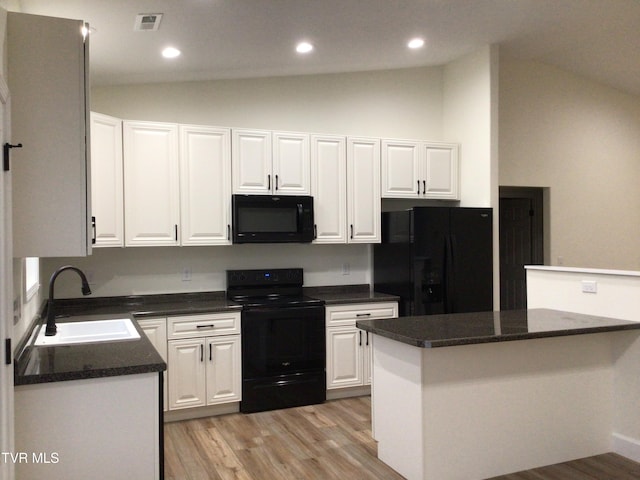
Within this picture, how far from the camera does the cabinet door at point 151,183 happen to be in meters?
4.12

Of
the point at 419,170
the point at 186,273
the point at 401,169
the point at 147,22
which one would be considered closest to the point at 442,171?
the point at 419,170

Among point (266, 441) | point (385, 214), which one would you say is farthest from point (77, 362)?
point (385, 214)

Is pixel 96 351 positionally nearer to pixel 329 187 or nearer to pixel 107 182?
pixel 107 182

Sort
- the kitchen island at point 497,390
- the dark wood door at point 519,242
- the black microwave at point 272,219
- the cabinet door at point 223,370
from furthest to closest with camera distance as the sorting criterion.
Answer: the dark wood door at point 519,242
the black microwave at point 272,219
the cabinet door at point 223,370
the kitchen island at point 497,390

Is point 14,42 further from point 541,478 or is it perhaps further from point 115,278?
point 541,478

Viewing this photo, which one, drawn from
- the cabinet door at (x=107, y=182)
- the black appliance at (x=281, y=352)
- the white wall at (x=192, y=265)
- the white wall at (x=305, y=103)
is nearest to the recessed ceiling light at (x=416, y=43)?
the white wall at (x=305, y=103)

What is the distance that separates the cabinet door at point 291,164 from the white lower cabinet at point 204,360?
1.15m

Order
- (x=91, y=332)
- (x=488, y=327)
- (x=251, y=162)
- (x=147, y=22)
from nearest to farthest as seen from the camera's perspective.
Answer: (x=488, y=327)
(x=147, y=22)
(x=91, y=332)
(x=251, y=162)

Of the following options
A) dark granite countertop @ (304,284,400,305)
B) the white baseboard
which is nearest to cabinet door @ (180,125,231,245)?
dark granite countertop @ (304,284,400,305)

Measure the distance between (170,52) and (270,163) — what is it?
118 centimetres

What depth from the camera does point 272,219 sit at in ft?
14.8

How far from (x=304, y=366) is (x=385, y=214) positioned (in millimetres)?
Result: 1574

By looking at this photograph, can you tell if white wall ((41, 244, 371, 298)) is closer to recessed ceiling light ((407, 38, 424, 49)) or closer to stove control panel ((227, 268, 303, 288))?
stove control panel ((227, 268, 303, 288))

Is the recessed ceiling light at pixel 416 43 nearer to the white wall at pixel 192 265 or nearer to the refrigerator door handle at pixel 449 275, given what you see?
the refrigerator door handle at pixel 449 275
